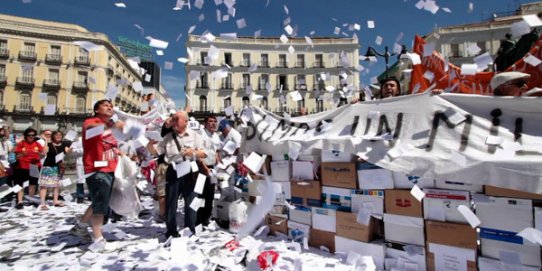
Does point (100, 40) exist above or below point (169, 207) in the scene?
above

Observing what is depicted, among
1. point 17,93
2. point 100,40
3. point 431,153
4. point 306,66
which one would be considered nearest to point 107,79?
point 100,40

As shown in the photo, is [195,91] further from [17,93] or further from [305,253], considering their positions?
[305,253]

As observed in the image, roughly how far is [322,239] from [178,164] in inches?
71.3

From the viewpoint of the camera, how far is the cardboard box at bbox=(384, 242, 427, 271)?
8.62 feet

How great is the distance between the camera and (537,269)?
2154 millimetres

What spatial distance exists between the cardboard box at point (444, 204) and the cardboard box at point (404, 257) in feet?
1.07

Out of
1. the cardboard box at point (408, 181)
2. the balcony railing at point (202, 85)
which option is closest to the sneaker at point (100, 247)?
the cardboard box at point (408, 181)

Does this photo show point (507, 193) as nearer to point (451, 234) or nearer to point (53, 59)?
point (451, 234)

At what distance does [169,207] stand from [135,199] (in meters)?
0.57

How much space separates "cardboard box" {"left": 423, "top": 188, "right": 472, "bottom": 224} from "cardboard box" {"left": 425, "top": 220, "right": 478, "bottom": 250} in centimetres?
5

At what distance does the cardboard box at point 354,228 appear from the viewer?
293 centimetres

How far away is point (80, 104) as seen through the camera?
127 ft

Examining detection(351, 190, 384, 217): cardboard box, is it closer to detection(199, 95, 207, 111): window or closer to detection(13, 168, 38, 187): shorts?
detection(13, 168, 38, 187): shorts

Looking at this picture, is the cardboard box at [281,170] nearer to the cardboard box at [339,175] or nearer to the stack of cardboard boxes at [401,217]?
the stack of cardboard boxes at [401,217]
